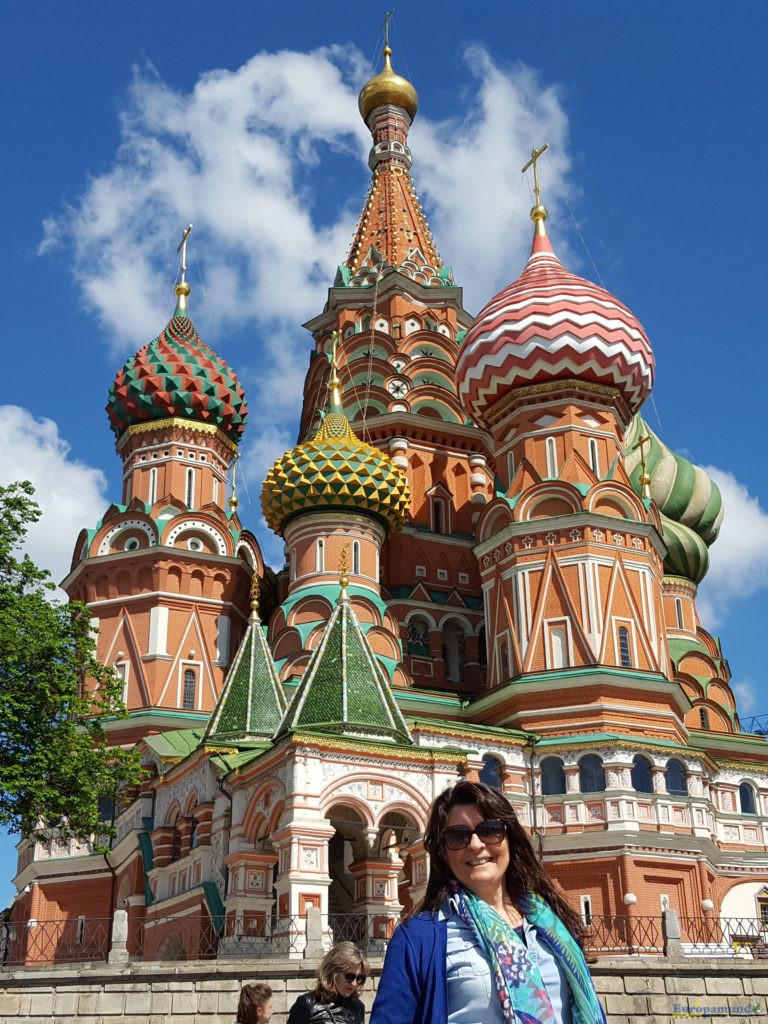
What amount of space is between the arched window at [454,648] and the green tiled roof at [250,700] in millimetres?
8017

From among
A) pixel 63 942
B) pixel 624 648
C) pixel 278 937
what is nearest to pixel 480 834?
pixel 278 937

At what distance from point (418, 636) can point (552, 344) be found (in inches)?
275

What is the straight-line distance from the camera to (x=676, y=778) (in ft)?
73.7

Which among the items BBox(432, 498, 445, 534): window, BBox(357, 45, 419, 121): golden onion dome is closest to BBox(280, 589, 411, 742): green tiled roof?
Result: BBox(432, 498, 445, 534): window

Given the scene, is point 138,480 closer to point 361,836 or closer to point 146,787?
point 146,787

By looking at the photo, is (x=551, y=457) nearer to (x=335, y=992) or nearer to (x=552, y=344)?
(x=552, y=344)

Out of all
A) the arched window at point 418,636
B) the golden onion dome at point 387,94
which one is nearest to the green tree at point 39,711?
the arched window at point 418,636

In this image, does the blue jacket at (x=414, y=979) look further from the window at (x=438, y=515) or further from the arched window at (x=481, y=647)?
the window at (x=438, y=515)

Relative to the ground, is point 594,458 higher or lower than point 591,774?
higher

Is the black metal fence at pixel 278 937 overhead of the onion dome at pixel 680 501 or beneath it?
beneath

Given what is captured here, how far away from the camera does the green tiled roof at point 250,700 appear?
19156 millimetres

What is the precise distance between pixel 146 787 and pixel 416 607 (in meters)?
7.91

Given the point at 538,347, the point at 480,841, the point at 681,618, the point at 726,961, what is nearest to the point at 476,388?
the point at 538,347

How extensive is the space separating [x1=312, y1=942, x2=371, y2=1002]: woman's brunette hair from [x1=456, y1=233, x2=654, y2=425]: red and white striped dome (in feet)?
71.4
